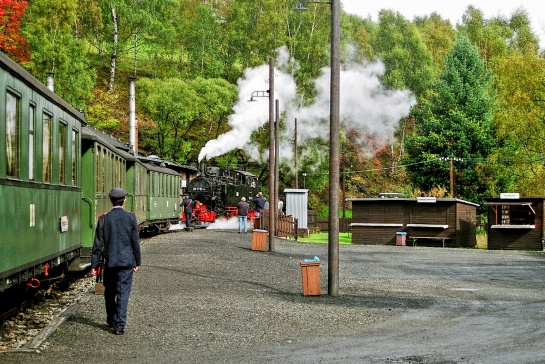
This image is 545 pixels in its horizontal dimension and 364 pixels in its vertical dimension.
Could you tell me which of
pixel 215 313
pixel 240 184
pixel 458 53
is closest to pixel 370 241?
pixel 240 184

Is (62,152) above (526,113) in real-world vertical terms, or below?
below

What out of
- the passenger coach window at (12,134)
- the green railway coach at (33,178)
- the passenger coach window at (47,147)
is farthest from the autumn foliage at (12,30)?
the passenger coach window at (12,134)

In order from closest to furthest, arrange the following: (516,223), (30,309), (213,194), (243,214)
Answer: (30,309) → (516,223) → (243,214) → (213,194)

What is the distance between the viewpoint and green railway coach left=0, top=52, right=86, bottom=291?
32.5 feet

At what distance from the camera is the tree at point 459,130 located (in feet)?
193

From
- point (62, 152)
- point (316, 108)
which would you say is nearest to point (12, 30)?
point (316, 108)

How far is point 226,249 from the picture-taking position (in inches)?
1172

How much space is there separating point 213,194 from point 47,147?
37.3 meters

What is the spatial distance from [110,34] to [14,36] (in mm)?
19933

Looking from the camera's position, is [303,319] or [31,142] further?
[303,319]

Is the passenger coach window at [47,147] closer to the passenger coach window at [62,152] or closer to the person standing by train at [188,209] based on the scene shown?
the passenger coach window at [62,152]

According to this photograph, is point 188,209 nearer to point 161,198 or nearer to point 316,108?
point 161,198

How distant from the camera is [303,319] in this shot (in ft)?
44.6

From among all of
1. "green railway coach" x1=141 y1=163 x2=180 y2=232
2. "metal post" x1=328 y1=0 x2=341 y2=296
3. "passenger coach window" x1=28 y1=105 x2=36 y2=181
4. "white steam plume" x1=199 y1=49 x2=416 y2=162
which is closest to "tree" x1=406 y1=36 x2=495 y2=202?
"white steam plume" x1=199 y1=49 x2=416 y2=162
